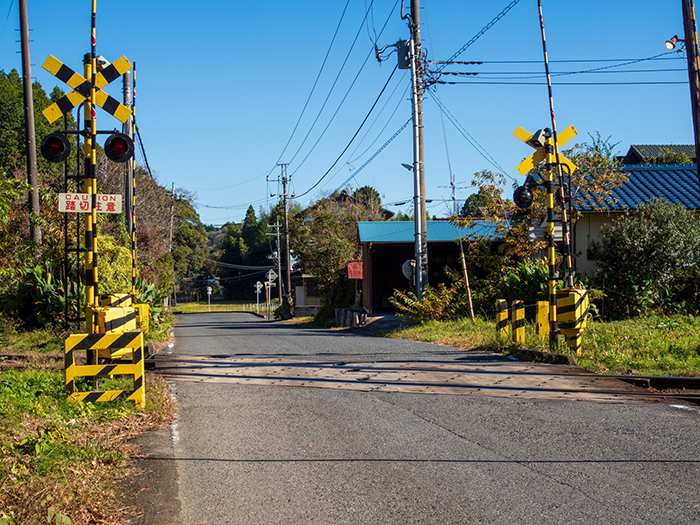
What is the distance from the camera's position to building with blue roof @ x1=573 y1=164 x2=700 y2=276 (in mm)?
19125

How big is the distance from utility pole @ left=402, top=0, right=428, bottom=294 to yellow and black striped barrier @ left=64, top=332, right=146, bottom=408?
1413cm

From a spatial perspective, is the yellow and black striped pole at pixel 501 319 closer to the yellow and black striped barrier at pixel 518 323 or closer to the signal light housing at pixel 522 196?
the yellow and black striped barrier at pixel 518 323

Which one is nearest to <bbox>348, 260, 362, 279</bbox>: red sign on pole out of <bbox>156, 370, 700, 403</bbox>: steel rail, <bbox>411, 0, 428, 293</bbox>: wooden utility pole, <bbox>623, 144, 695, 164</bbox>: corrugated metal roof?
<bbox>411, 0, 428, 293</bbox>: wooden utility pole

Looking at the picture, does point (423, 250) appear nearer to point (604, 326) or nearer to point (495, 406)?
point (604, 326)

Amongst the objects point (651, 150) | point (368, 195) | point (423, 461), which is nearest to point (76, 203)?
point (423, 461)

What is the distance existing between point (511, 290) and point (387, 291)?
1414cm

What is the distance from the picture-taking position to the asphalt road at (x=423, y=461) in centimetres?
415

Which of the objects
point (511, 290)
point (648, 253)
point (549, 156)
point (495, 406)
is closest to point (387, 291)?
point (511, 290)

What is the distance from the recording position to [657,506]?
4.09 meters

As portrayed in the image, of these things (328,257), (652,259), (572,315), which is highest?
(328,257)

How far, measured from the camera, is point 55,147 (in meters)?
7.60

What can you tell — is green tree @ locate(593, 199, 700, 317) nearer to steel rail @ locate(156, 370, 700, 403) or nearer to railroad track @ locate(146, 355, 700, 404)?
railroad track @ locate(146, 355, 700, 404)

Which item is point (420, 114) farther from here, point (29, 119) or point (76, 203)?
point (76, 203)

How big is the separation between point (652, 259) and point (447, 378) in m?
9.65
